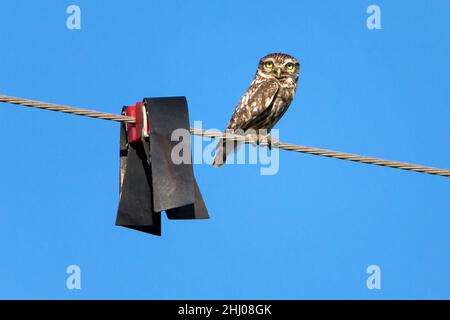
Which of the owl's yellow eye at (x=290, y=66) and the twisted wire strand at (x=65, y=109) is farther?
the owl's yellow eye at (x=290, y=66)

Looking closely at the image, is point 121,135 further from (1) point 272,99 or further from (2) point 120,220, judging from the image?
(1) point 272,99

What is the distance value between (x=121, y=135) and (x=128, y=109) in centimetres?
25

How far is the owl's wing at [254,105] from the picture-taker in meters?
10.1

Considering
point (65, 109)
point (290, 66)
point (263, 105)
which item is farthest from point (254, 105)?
point (65, 109)

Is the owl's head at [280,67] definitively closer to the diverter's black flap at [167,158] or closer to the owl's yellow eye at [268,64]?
the owl's yellow eye at [268,64]

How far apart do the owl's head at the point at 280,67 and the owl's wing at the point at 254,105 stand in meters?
0.14

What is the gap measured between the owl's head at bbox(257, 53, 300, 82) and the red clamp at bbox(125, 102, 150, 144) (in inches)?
174

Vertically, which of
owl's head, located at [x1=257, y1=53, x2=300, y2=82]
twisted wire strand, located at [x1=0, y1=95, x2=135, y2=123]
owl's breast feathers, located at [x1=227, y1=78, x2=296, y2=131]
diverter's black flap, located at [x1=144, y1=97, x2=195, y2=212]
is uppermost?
owl's head, located at [x1=257, y1=53, x2=300, y2=82]

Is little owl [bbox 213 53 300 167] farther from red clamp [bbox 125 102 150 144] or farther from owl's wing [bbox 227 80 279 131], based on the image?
red clamp [bbox 125 102 150 144]

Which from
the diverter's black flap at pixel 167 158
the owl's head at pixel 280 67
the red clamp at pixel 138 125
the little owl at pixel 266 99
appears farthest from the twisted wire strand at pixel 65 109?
the owl's head at pixel 280 67

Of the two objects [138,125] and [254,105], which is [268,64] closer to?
[254,105]

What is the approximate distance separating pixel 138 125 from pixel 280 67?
4623 millimetres

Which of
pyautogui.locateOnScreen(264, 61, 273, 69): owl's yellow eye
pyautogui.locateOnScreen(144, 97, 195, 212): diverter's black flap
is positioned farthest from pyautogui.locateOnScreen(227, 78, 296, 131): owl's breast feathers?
pyautogui.locateOnScreen(144, 97, 195, 212): diverter's black flap

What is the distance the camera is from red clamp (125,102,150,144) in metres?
6.18
